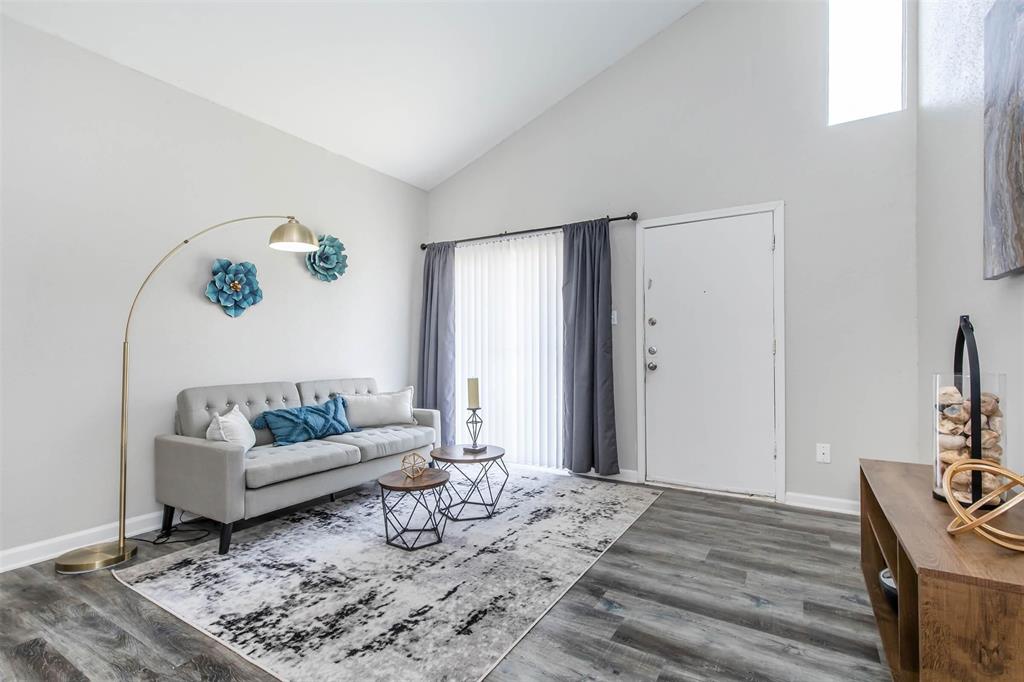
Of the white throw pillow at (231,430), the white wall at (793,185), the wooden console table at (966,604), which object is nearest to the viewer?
the wooden console table at (966,604)

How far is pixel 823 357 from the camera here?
3383 mm

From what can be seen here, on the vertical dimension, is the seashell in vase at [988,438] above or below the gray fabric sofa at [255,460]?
above

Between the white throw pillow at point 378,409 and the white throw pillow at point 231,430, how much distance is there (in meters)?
0.93

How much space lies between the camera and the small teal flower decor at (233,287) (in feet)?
11.2

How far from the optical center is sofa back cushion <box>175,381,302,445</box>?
10.2ft

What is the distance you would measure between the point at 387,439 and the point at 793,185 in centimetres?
339

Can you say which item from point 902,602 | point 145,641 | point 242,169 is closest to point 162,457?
point 145,641

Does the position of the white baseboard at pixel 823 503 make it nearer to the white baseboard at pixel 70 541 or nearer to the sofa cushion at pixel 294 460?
the sofa cushion at pixel 294 460

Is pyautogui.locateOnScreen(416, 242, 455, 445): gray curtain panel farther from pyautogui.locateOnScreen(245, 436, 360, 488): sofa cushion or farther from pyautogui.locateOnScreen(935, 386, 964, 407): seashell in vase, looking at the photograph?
pyautogui.locateOnScreen(935, 386, 964, 407): seashell in vase

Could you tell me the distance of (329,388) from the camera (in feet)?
13.3

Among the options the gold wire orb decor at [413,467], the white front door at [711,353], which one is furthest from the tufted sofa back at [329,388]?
the white front door at [711,353]

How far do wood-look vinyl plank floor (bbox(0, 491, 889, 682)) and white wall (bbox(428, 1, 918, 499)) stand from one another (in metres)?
1.00

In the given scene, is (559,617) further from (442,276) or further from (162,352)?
(442,276)

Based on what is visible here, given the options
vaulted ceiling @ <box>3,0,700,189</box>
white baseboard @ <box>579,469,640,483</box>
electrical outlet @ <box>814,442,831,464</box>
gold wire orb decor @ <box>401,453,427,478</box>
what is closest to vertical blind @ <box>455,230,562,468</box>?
white baseboard @ <box>579,469,640,483</box>
